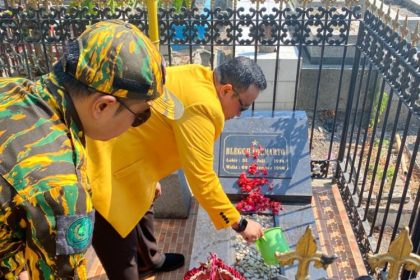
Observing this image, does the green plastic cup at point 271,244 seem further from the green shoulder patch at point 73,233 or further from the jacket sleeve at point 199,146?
the green shoulder patch at point 73,233

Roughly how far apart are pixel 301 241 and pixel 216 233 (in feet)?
5.61

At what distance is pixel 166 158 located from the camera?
2479mm

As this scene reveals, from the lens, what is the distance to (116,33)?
4.27 ft

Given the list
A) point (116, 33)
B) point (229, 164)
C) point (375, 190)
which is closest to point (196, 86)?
point (116, 33)

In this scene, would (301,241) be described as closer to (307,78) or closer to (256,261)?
(256,261)

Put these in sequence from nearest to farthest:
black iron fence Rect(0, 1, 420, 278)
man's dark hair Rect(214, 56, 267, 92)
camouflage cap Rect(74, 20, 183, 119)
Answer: camouflage cap Rect(74, 20, 183, 119)
man's dark hair Rect(214, 56, 267, 92)
black iron fence Rect(0, 1, 420, 278)

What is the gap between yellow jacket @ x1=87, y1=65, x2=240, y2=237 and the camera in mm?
2166

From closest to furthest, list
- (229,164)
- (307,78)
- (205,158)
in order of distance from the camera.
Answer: (205,158) → (229,164) → (307,78)

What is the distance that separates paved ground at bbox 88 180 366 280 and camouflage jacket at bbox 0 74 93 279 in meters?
2.16

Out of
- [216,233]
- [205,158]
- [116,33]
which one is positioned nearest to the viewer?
[116,33]

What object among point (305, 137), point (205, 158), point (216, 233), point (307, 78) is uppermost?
point (205, 158)

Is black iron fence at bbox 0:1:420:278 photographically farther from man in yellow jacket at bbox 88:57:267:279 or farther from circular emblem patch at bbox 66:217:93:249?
circular emblem patch at bbox 66:217:93:249

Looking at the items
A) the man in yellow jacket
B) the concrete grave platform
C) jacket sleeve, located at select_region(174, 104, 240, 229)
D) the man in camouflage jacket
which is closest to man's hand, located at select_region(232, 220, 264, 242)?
the man in yellow jacket

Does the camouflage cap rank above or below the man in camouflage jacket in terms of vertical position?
above
